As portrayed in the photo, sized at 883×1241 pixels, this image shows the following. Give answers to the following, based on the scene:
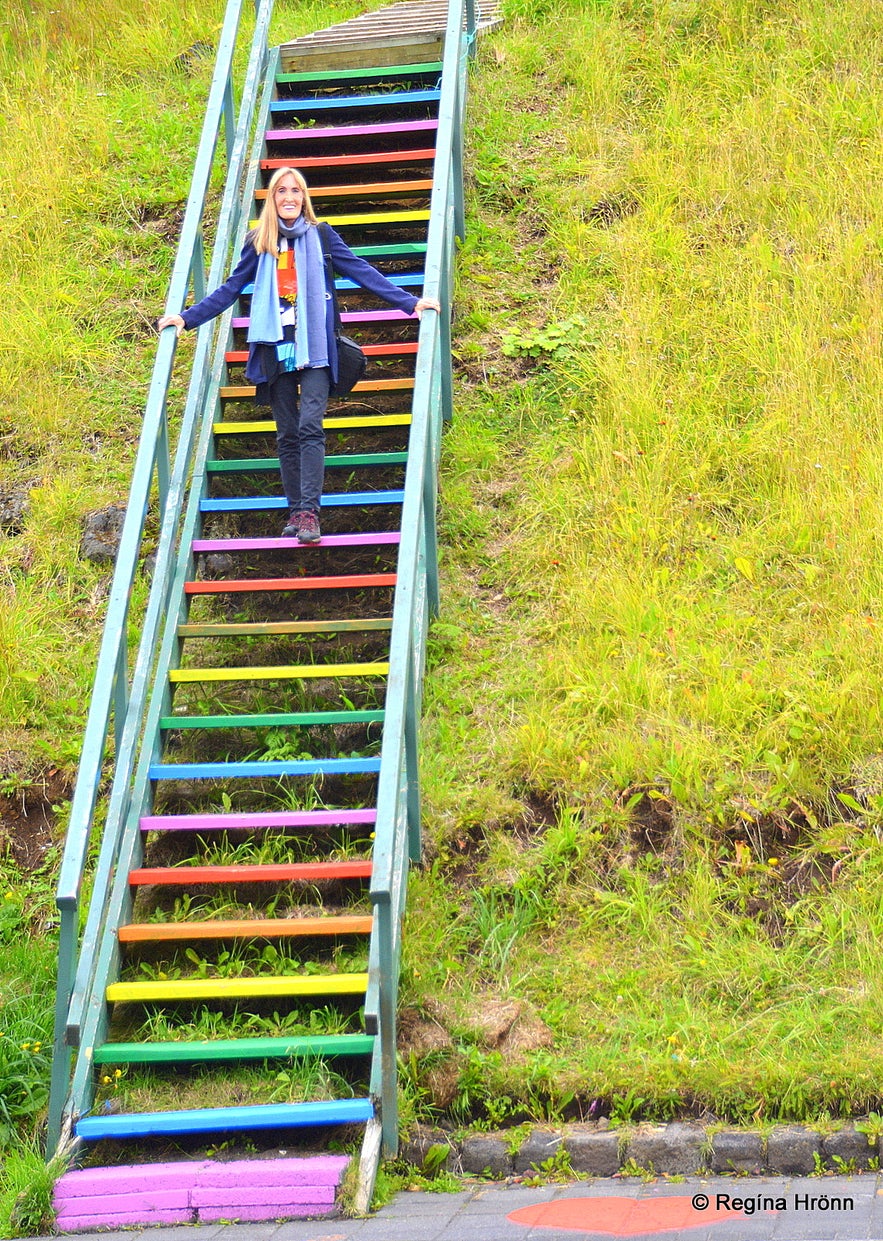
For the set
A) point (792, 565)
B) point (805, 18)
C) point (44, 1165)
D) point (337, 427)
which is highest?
point (805, 18)

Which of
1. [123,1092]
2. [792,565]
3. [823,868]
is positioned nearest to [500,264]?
[792,565]

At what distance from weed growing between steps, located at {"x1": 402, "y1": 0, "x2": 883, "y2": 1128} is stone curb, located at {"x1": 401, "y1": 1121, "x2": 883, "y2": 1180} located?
5.0 inches

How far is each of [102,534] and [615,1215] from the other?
4509mm

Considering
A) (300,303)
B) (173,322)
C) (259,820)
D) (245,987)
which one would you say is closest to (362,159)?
(300,303)

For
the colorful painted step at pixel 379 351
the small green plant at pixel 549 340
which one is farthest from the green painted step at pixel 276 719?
the small green plant at pixel 549 340

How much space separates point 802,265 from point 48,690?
16.0ft

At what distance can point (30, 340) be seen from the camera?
8.12 m

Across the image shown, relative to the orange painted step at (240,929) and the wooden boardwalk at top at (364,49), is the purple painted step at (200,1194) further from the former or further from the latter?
the wooden boardwalk at top at (364,49)

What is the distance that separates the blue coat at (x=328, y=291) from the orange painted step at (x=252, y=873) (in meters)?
2.18

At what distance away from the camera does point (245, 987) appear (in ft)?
15.0

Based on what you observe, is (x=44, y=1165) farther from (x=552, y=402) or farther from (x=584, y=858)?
(x=552, y=402)

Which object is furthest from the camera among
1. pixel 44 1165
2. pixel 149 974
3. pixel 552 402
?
pixel 552 402

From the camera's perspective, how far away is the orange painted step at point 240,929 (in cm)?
473

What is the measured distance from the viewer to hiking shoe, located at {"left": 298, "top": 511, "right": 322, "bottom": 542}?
5871 mm
